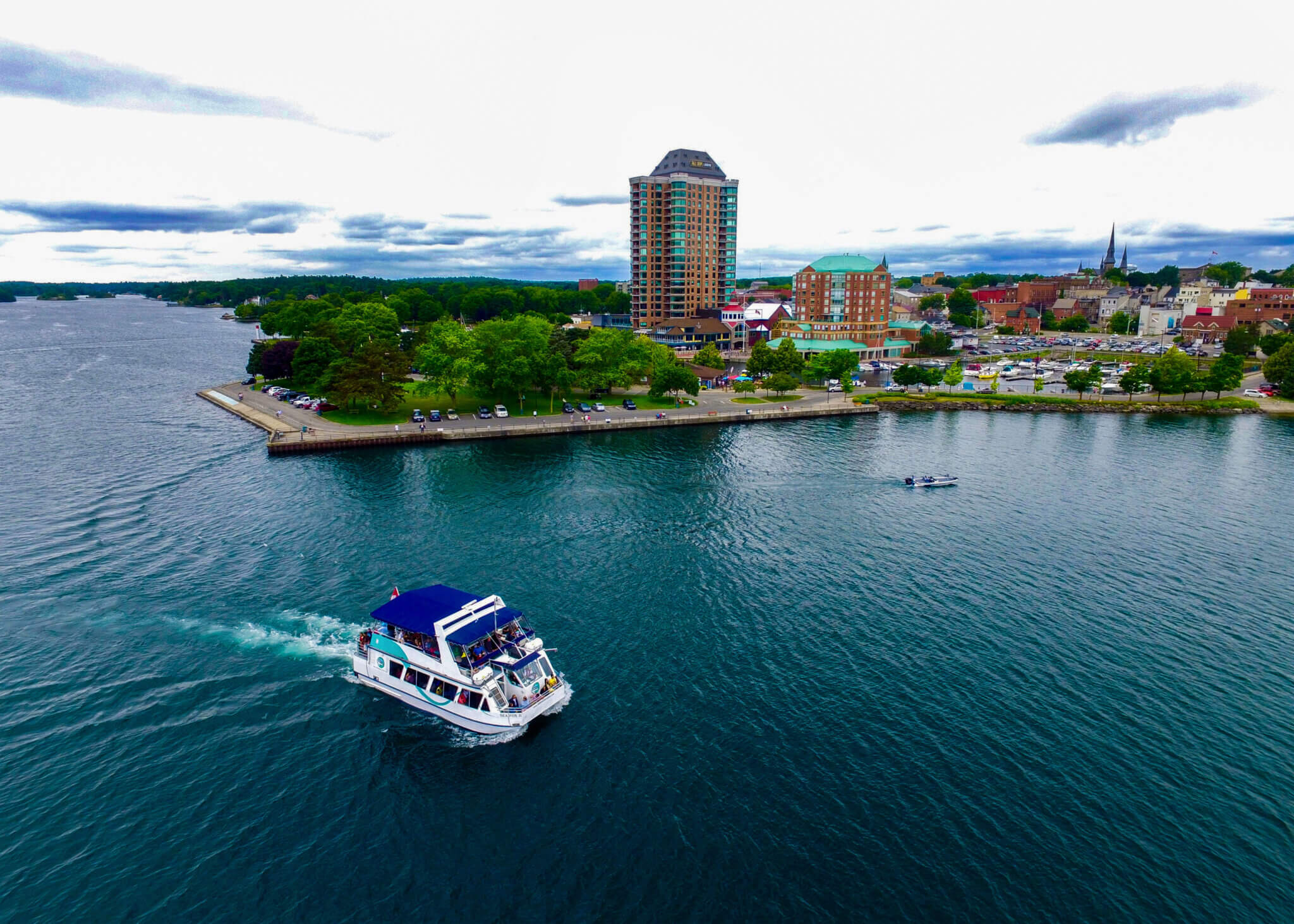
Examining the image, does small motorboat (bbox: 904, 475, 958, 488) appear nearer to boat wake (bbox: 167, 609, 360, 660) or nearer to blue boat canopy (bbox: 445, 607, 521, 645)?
blue boat canopy (bbox: 445, 607, 521, 645)

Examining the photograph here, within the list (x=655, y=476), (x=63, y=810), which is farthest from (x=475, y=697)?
(x=655, y=476)

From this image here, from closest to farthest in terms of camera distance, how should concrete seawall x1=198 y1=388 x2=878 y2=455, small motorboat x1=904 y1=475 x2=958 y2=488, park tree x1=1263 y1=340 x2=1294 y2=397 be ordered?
small motorboat x1=904 y1=475 x2=958 y2=488, concrete seawall x1=198 y1=388 x2=878 y2=455, park tree x1=1263 y1=340 x2=1294 y2=397

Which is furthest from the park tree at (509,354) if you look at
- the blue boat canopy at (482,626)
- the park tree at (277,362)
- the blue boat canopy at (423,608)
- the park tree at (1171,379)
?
the park tree at (1171,379)

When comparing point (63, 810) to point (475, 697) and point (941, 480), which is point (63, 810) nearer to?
point (475, 697)

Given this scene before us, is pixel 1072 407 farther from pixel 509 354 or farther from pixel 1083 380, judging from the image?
pixel 509 354

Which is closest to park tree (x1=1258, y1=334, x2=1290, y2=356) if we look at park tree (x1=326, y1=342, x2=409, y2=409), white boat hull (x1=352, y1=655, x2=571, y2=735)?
park tree (x1=326, y1=342, x2=409, y2=409)

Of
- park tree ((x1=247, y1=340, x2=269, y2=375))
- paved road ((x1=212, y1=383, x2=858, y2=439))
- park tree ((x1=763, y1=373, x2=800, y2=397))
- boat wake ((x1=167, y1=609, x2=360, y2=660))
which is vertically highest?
park tree ((x1=247, y1=340, x2=269, y2=375))
